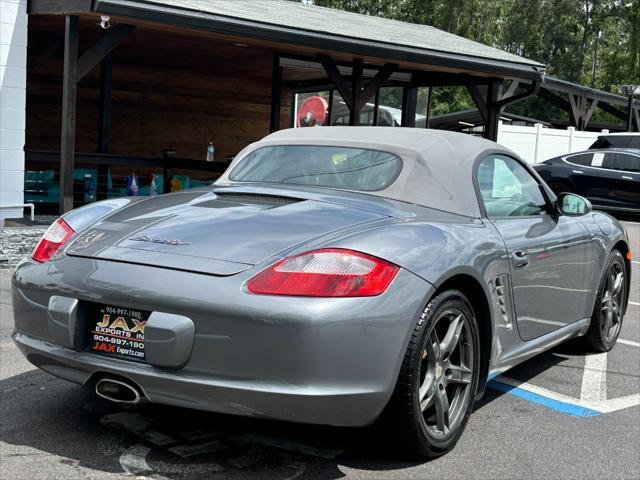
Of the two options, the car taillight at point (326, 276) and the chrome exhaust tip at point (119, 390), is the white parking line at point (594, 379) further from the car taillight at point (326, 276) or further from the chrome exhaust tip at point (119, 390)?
the chrome exhaust tip at point (119, 390)

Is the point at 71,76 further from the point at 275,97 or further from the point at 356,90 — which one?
the point at 275,97

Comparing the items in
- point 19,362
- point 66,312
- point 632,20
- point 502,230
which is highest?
point 632,20

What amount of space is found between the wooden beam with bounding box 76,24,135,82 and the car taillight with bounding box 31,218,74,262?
5552mm

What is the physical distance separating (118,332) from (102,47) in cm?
671

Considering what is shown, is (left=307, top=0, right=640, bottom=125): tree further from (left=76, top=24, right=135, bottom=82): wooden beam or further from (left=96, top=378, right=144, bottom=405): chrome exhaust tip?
(left=96, top=378, right=144, bottom=405): chrome exhaust tip

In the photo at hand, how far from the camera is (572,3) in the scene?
51.7 m

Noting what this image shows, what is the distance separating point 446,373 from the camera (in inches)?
137

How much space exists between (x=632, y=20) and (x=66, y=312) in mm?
53800

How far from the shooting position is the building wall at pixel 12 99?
923 centimetres

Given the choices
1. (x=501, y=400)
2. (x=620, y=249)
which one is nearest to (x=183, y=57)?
(x=620, y=249)

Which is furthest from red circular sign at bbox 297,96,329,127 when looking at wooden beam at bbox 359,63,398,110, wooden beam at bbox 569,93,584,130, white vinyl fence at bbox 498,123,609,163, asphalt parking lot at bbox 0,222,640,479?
asphalt parking lot at bbox 0,222,640,479

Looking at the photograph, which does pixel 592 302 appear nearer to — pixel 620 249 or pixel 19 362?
pixel 620 249

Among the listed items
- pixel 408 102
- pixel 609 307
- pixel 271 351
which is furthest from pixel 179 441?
pixel 408 102

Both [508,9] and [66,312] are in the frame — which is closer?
[66,312]
